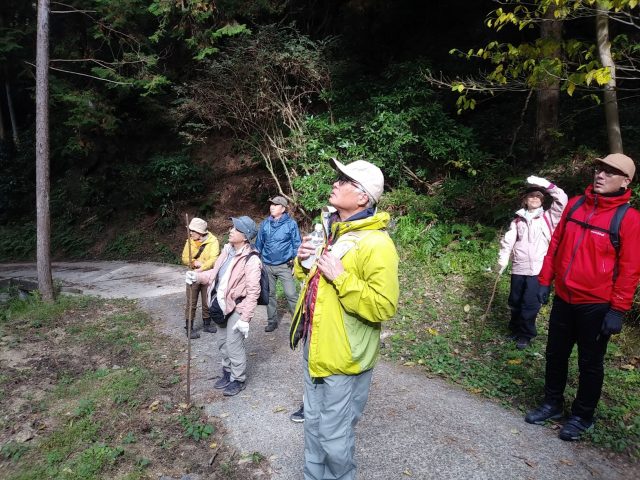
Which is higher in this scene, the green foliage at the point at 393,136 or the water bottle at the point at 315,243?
the green foliage at the point at 393,136

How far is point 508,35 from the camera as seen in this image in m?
A: 12.4

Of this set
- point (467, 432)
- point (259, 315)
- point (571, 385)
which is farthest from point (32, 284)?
point (571, 385)

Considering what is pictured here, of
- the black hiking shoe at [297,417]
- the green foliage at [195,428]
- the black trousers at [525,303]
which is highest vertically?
the black trousers at [525,303]

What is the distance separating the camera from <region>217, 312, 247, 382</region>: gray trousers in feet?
14.4

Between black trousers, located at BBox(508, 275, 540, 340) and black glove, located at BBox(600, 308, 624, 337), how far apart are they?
1.97 meters

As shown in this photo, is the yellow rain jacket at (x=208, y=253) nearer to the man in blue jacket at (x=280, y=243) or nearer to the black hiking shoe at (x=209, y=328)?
the man in blue jacket at (x=280, y=243)

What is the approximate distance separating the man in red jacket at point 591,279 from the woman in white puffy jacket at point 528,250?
4.95 feet

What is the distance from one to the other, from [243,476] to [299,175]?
30.5 feet

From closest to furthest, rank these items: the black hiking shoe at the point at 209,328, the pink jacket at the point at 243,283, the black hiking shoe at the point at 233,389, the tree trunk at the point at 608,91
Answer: the pink jacket at the point at 243,283 → the black hiking shoe at the point at 233,389 → the tree trunk at the point at 608,91 → the black hiking shoe at the point at 209,328

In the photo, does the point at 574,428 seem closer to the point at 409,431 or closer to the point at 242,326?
the point at 409,431

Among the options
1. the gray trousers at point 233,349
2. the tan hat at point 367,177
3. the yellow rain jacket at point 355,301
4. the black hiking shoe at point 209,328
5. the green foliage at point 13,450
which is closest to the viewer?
the yellow rain jacket at point 355,301

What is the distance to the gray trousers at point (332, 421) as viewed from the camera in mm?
2502

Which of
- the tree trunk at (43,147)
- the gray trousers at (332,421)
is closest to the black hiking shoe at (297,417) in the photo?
the gray trousers at (332,421)

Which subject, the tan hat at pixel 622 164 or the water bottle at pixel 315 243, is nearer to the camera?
the water bottle at pixel 315 243
